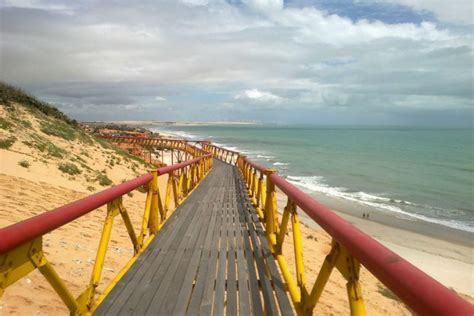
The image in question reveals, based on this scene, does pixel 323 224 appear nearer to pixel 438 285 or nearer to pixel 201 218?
pixel 438 285

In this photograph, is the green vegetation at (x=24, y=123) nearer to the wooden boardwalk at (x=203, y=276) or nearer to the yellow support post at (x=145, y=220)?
the wooden boardwalk at (x=203, y=276)

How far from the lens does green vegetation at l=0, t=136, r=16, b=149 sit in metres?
13.1

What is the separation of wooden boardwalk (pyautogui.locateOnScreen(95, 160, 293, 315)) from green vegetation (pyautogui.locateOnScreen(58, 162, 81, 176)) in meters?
8.50

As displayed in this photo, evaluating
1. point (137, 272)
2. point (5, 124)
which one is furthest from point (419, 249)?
point (5, 124)

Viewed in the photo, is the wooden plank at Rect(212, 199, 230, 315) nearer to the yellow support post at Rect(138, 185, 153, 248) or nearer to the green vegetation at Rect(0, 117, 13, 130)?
the yellow support post at Rect(138, 185, 153, 248)

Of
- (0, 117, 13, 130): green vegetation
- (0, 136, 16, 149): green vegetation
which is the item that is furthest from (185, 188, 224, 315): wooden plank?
(0, 117, 13, 130): green vegetation

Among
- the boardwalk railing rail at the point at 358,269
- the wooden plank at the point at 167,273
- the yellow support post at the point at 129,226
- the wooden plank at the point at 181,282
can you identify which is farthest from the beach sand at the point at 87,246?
the boardwalk railing rail at the point at 358,269

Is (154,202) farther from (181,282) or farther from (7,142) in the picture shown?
(7,142)

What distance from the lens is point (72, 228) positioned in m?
7.43

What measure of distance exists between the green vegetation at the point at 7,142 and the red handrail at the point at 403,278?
14.3m

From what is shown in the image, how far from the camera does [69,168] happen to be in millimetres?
14008

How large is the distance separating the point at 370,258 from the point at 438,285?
0.43 meters

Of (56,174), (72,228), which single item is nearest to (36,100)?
(56,174)

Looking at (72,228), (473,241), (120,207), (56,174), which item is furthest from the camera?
(473,241)
